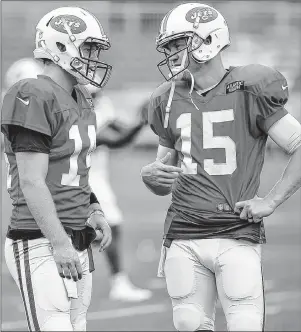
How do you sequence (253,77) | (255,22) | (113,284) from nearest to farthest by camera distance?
(253,77) → (113,284) → (255,22)

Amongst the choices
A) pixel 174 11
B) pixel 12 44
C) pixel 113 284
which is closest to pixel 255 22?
pixel 12 44

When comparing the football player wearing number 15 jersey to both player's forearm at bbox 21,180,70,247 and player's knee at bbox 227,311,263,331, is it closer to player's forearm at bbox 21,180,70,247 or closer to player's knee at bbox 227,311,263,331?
player's forearm at bbox 21,180,70,247

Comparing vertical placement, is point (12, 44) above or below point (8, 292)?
above

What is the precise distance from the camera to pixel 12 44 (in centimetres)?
1148

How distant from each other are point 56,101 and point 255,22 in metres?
9.15

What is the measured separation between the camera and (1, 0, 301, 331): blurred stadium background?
10.6 meters

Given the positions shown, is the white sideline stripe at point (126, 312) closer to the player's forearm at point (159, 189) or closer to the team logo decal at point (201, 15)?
the player's forearm at point (159, 189)

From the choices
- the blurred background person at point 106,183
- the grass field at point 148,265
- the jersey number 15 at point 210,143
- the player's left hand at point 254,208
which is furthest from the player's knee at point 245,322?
the blurred background person at point 106,183

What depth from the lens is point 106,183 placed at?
789cm

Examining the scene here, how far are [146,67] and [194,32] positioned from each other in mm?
8499

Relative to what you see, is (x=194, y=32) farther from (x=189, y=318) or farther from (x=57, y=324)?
(x=57, y=324)

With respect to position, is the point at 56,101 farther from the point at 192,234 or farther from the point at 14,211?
the point at 192,234

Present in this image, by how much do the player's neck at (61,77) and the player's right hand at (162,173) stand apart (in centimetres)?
43

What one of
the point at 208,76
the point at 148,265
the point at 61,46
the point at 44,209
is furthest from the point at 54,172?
the point at 148,265
